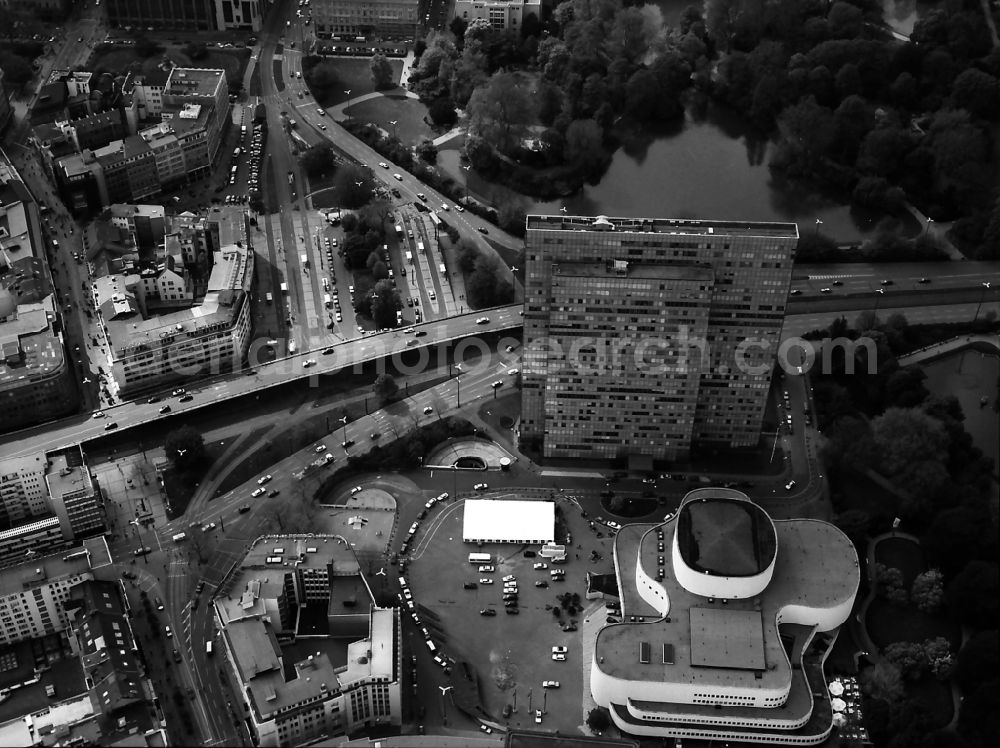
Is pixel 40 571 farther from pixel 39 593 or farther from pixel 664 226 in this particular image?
pixel 664 226

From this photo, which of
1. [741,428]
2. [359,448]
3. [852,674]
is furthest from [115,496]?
[852,674]

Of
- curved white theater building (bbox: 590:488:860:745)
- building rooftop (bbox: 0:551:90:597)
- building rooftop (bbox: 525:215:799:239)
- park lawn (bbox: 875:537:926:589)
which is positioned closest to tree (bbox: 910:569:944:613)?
park lawn (bbox: 875:537:926:589)

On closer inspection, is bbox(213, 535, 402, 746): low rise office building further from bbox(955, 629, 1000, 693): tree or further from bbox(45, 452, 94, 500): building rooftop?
bbox(955, 629, 1000, 693): tree

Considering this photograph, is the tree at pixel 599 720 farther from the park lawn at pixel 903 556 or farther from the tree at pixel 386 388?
the tree at pixel 386 388

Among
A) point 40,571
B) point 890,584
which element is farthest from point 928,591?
point 40,571

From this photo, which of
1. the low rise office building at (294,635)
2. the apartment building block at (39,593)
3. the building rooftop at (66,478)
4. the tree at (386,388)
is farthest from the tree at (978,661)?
the building rooftop at (66,478)
